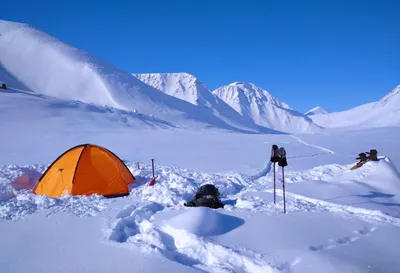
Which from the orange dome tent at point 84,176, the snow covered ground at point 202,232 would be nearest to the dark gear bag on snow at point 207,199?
the snow covered ground at point 202,232

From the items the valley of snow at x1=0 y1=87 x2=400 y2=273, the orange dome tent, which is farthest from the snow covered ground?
the orange dome tent

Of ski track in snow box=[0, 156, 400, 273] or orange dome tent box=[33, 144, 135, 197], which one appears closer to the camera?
ski track in snow box=[0, 156, 400, 273]

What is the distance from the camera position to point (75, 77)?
96125mm

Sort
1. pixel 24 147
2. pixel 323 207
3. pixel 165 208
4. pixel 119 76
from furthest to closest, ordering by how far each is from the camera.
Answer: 1. pixel 119 76
2. pixel 24 147
3. pixel 323 207
4. pixel 165 208

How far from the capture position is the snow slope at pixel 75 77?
86.2m

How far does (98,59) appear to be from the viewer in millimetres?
114688

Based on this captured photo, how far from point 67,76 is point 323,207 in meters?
Result: 102

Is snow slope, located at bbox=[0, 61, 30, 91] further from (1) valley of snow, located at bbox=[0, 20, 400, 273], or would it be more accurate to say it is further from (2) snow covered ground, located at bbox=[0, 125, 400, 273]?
(2) snow covered ground, located at bbox=[0, 125, 400, 273]

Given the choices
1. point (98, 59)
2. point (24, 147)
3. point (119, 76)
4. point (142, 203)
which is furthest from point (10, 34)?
point (142, 203)

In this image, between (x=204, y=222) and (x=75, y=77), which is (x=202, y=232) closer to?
(x=204, y=222)

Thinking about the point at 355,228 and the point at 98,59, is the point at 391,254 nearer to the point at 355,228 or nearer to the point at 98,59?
the point at 355,228

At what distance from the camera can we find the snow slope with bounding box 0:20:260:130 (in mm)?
86250

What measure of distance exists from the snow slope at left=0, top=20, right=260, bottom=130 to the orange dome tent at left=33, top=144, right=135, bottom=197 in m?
69.5

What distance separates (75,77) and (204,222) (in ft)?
333
